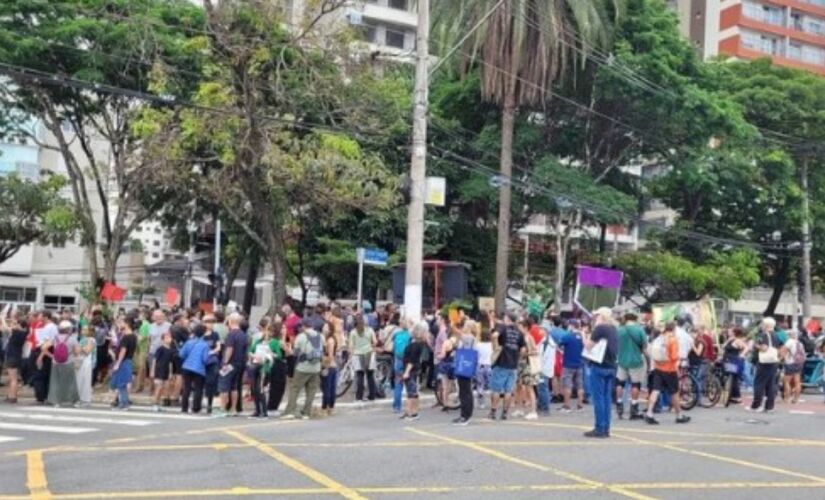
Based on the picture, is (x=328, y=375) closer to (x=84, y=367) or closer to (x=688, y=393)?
(x=84, y=367)

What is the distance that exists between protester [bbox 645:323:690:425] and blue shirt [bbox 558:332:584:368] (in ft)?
6.78

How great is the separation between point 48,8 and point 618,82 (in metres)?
17.7

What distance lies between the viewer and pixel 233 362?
15.6m

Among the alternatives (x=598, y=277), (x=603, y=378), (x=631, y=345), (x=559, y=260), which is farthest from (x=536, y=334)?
(x=559, y=260)

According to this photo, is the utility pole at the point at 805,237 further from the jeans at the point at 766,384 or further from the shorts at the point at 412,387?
the shorts at the point at 412,387

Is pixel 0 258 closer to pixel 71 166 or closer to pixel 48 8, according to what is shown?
pixel 71 166

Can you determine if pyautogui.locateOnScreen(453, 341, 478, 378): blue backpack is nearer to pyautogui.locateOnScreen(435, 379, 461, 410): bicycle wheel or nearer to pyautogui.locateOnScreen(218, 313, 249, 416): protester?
pyautogui.locateOnScreen(435, 379, 461, 410): bicycle wheel

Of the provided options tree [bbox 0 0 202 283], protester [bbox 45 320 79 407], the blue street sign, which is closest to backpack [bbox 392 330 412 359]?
the blue street sign

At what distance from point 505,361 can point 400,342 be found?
2939 millimetres

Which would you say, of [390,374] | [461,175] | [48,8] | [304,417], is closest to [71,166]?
[48,8]

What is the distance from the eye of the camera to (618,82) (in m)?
31.5

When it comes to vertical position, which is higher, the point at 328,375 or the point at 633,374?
the point at 633,374

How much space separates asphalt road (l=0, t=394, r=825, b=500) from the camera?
9.04m

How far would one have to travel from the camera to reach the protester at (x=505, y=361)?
584 inches
